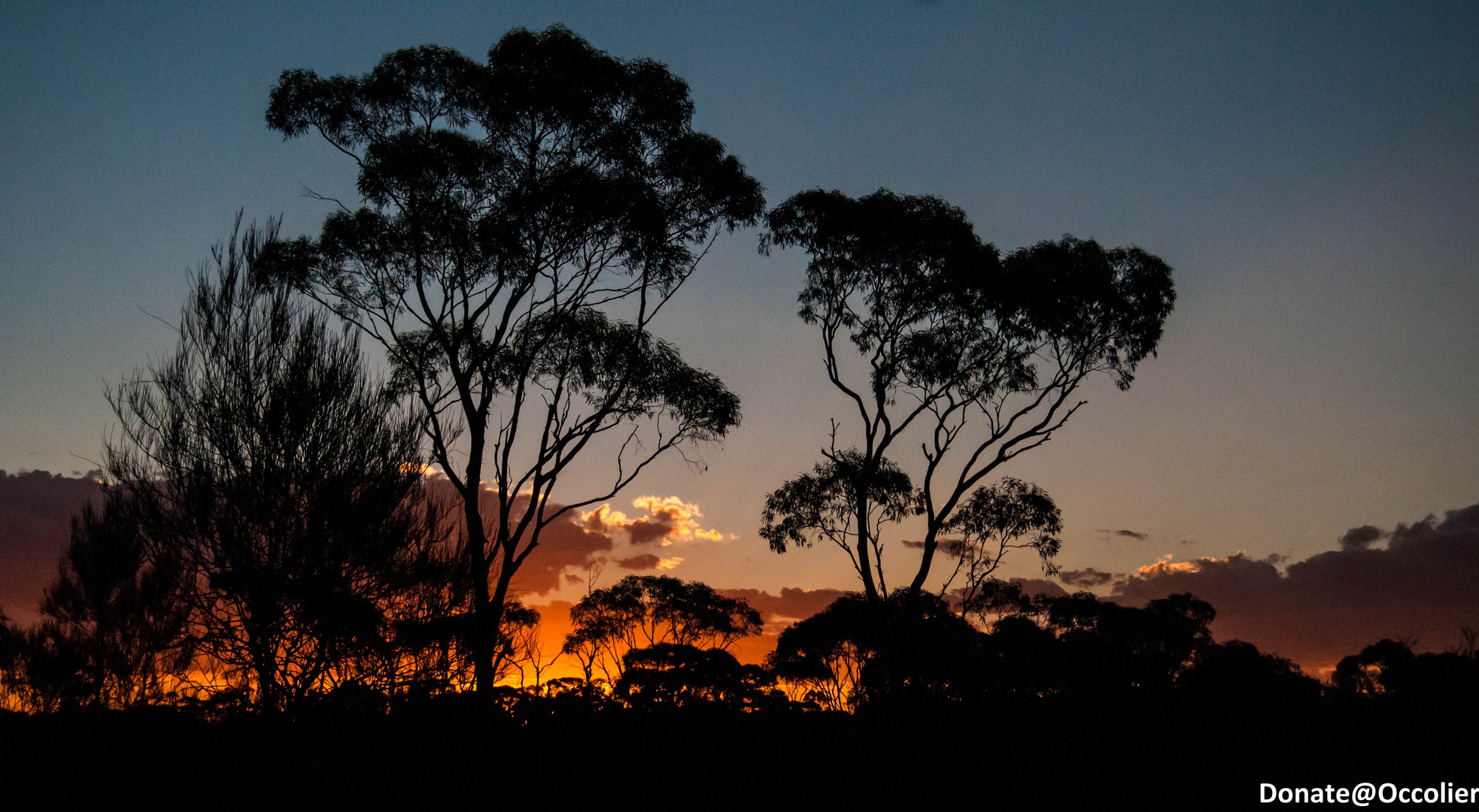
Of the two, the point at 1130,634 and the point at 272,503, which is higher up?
Result: the point at 272,503

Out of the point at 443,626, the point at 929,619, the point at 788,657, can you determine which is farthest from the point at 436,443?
the point at 788,657

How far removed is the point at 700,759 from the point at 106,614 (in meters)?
24.5

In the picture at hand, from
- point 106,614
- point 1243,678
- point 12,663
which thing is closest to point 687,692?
point 1243,678

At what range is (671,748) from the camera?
1100 centimetres

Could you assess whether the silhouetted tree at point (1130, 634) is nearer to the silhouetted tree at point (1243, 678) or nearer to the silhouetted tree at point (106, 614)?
the silhouetted tree at point (1243, 678)

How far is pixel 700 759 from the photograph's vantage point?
423 inches

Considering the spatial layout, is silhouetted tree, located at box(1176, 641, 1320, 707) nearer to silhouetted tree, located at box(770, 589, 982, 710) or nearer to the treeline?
the treeline

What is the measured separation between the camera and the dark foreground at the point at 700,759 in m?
9.66

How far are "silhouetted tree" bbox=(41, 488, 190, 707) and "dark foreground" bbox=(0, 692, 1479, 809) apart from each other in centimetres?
1282

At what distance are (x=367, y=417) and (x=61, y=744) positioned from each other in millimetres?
6825

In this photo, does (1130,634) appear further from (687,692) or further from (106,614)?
(106,614)

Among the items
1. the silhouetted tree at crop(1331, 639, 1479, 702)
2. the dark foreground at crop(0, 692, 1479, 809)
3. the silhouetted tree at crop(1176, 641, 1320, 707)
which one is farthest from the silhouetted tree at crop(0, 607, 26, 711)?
the silhouetted tree at crop(1331, 639, 1479, 702)

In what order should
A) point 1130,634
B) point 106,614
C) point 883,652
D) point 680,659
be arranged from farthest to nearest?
point 1130,634
point 680,659
point 106,614
point 883,652

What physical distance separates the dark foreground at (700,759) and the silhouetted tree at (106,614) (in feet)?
42.1
